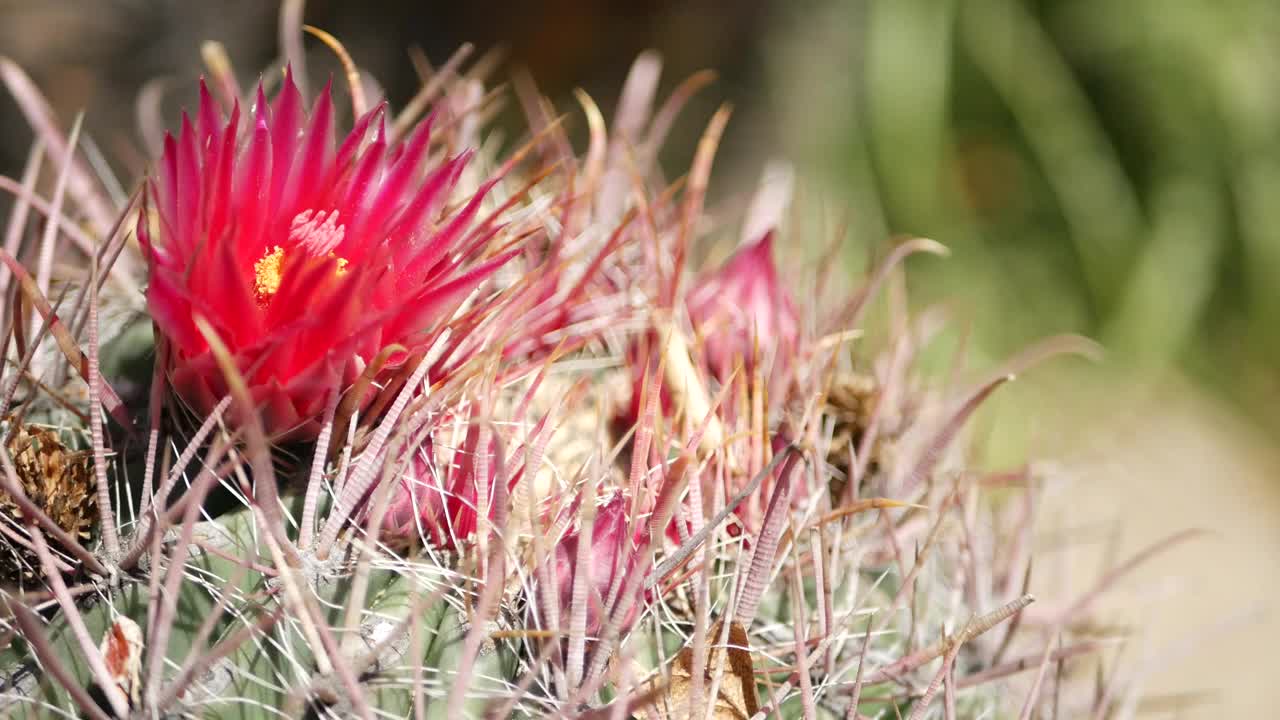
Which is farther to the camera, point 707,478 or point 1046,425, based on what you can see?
point 1046,425

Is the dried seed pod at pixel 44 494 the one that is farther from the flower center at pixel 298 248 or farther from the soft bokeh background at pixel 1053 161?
the soft bokeh background at pixel 1053 161

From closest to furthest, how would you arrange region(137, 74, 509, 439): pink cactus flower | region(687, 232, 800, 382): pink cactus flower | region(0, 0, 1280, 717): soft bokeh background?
region(137, 74, 509, 439): pink cactus flower → region(687, 232, 800, 382): pink cactus flower → region(0, 0, 1280, 717): soft bokeh background

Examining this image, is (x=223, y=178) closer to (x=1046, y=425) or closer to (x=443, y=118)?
(x=443, y=118)

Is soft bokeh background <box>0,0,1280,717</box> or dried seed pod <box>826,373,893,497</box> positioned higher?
soft bokeh background <box>0,0,1280,717</box>

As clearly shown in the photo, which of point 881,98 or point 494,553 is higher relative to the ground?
point 881,98

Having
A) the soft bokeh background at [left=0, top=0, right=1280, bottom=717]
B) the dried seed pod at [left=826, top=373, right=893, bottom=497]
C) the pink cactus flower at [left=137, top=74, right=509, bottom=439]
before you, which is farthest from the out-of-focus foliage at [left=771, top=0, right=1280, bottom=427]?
the pink cactus flower at [left=137, top=74, right=509, bottom=439]

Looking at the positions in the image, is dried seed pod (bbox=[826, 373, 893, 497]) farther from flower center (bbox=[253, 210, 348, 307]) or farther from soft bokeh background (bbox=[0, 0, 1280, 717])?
soft bokeh background (bbox=[0, 0, 1280, 717])

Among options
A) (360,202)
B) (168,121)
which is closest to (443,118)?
(360,202)
